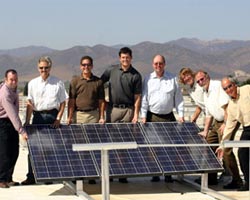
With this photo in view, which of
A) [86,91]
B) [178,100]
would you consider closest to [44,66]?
[86,91]

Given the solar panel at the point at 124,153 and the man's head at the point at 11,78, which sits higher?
the man's head at the point at 11,78

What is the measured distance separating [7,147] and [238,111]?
3350 mm

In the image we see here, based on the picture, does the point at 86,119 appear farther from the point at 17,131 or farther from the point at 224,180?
the point at 224,180

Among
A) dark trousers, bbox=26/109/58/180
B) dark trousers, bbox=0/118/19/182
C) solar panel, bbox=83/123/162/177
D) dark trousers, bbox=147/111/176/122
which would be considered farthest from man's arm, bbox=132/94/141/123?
dark trousers, bbox=0/118/19/182

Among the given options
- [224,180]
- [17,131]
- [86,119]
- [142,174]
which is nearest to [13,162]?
[17,131]

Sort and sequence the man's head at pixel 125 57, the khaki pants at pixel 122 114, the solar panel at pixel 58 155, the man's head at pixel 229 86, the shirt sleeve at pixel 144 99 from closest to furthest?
the man's head at pixel 229 86
the solar panel at pixel 58 155
the man's head at pixel 125 57
the shirt sleeve at pixel 144 99
the khaki pants at pixel 122 114

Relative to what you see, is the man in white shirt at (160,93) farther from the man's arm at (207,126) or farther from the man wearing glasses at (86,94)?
the man wearing glasses at (86,94)

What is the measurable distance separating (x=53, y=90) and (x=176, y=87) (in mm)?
1790

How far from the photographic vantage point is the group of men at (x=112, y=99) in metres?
10.2

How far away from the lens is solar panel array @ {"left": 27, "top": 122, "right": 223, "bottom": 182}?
9695 mm

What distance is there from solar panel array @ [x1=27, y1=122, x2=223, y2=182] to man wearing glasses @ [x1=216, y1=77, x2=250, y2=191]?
47 cm

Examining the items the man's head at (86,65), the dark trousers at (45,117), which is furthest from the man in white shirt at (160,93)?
the dark trousers at (45,117)

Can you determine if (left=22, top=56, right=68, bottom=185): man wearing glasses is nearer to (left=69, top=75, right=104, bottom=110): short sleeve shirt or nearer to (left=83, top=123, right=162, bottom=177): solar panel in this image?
(left=69, top=75, right=104, bottom=110): short sleeve shirt

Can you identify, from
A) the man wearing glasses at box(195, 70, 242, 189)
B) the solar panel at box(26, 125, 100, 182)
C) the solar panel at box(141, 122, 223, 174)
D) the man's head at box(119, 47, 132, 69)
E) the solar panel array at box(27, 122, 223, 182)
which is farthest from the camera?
the man's head at box(119, 47, 132, 69)
